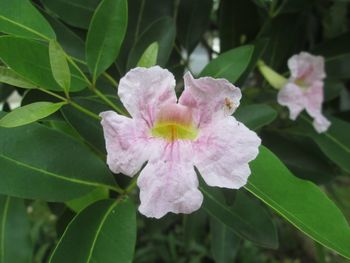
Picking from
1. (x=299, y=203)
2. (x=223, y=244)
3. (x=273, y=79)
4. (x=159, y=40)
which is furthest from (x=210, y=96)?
(x=223, y=244)

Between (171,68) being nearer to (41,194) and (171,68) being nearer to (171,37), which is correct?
(171,37)

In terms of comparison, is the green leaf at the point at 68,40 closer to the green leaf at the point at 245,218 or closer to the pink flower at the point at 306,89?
the green leaf at the point at 245,218

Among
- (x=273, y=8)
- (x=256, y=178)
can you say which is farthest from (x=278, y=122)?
(x=256, y=178)

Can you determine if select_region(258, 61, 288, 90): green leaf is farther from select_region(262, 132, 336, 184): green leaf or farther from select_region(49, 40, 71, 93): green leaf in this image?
select_region(49, 40, 71, 93): green leaf

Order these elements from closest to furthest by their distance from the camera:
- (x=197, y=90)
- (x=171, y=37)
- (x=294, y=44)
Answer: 1. (x=197, y=90)
2. (x=171, y=37)
3. (x=294, y=44)

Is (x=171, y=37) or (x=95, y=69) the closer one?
(x=95, y=69)

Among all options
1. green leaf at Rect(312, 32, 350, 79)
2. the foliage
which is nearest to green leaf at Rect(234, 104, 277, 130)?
the foliage

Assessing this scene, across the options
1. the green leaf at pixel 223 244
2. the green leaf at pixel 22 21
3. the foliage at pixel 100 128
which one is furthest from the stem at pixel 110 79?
the green leaf at pixel 223 244
